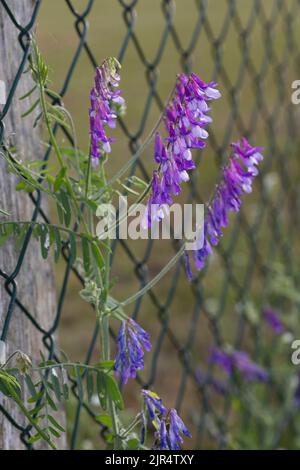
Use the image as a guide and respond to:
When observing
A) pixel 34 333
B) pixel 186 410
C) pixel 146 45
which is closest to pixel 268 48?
pixel 186 410

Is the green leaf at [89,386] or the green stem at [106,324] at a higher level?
the green stem at [106,324]

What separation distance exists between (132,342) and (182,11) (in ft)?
16.0

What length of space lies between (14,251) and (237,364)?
1299mm

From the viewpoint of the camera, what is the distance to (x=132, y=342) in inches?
45.4

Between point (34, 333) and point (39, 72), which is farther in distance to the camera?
point (34, 333)

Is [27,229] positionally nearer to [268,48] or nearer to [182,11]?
[268,48]

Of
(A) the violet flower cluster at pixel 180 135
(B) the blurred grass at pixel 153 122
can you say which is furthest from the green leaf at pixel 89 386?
(B) the blurred grass at pixel 153 122

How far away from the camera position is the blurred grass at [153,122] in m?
2.79

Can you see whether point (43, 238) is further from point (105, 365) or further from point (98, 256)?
point (105, 365)

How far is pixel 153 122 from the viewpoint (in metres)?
4.86

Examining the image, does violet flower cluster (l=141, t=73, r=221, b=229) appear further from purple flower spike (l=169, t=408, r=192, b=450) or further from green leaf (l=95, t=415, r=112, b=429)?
green leaf (l=95, t=415, r=112, b=429)

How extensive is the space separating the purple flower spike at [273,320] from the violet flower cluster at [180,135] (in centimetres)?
165

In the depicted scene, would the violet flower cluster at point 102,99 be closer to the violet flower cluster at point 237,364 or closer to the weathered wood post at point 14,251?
the weathered wood post at point 14,251

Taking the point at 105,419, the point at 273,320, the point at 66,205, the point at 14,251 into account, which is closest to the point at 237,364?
the point at 273,320
